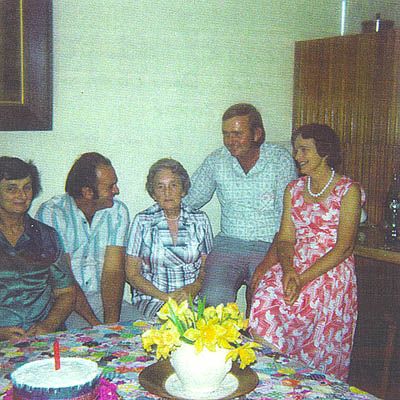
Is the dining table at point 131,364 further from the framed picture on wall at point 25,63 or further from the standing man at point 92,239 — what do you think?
the framed picture on wall at point 25,63

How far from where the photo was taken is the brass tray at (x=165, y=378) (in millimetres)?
1373

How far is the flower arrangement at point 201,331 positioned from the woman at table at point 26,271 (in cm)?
113

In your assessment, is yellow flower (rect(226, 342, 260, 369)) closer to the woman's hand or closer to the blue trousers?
the woman's hand

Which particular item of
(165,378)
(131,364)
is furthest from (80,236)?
(165,378)

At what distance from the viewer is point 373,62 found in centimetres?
320

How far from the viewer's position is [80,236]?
2846 millimetres

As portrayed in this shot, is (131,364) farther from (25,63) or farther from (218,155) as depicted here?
(218,155)

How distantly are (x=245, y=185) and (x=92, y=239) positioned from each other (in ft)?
2.85

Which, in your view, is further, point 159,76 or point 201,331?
point 159,76

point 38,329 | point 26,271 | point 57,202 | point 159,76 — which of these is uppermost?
point 159,76

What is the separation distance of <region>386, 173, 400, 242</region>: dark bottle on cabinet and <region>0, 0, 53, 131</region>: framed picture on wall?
5.88ft

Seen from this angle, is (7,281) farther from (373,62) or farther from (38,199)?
(373,62)

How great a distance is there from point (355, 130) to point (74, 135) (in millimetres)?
1527

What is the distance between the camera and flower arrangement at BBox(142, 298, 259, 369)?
135 centimetres
